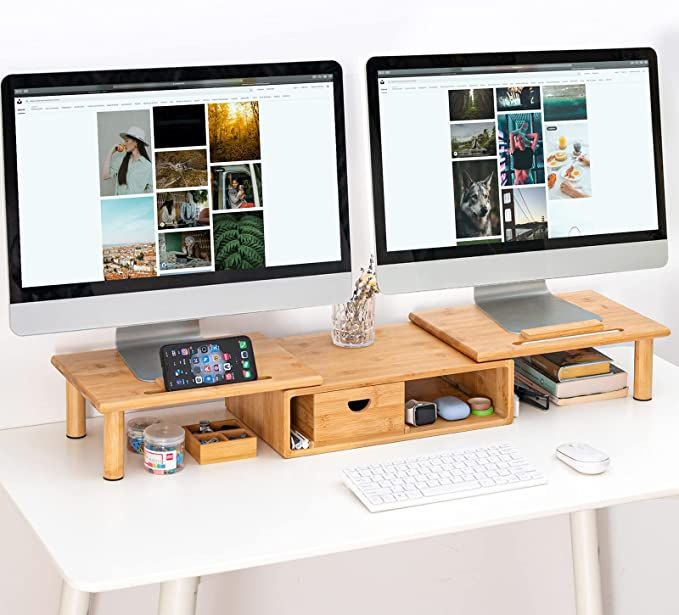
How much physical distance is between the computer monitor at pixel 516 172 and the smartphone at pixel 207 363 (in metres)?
0.28

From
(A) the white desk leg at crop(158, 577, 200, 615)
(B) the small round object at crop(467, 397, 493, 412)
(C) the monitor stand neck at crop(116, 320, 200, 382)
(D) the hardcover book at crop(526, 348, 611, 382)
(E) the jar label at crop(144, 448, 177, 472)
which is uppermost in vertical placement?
(C) the monitor stand neck at crop(116, 320, 200, 382)

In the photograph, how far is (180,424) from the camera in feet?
6.04

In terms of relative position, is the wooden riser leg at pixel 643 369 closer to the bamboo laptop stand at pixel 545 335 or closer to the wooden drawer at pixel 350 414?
the bamboo laptop stand at pixel 545 335

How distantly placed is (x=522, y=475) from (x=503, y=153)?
552 mm

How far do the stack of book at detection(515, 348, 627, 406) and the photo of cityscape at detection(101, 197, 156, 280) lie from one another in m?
0.65

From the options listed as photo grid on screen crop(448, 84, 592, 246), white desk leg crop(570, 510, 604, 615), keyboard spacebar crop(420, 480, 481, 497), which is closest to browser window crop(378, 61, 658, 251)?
photo grid on screen crop(448, 84, 592, 246)

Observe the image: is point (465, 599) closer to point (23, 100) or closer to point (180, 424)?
point (180, 424)

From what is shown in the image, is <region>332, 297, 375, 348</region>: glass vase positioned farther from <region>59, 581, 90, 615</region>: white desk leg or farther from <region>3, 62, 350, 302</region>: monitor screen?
<region>59, 581, 90, 615</region>: white desk leg

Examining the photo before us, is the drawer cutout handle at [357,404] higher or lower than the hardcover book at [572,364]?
lower

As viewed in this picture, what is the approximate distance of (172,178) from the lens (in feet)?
5.61

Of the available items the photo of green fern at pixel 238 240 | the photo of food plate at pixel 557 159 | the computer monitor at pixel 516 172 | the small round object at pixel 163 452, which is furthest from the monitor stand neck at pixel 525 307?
the small round object at pixel 163 452

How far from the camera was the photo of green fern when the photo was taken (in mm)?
1743

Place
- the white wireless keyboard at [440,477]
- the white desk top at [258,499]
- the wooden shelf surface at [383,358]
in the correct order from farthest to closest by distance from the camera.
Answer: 1. the wooden shelf surface at [383,358]
2. the white wireless keyboard at [440,477]
3. the white desk top at [258,499]

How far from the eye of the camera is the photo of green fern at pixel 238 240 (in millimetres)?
1743
